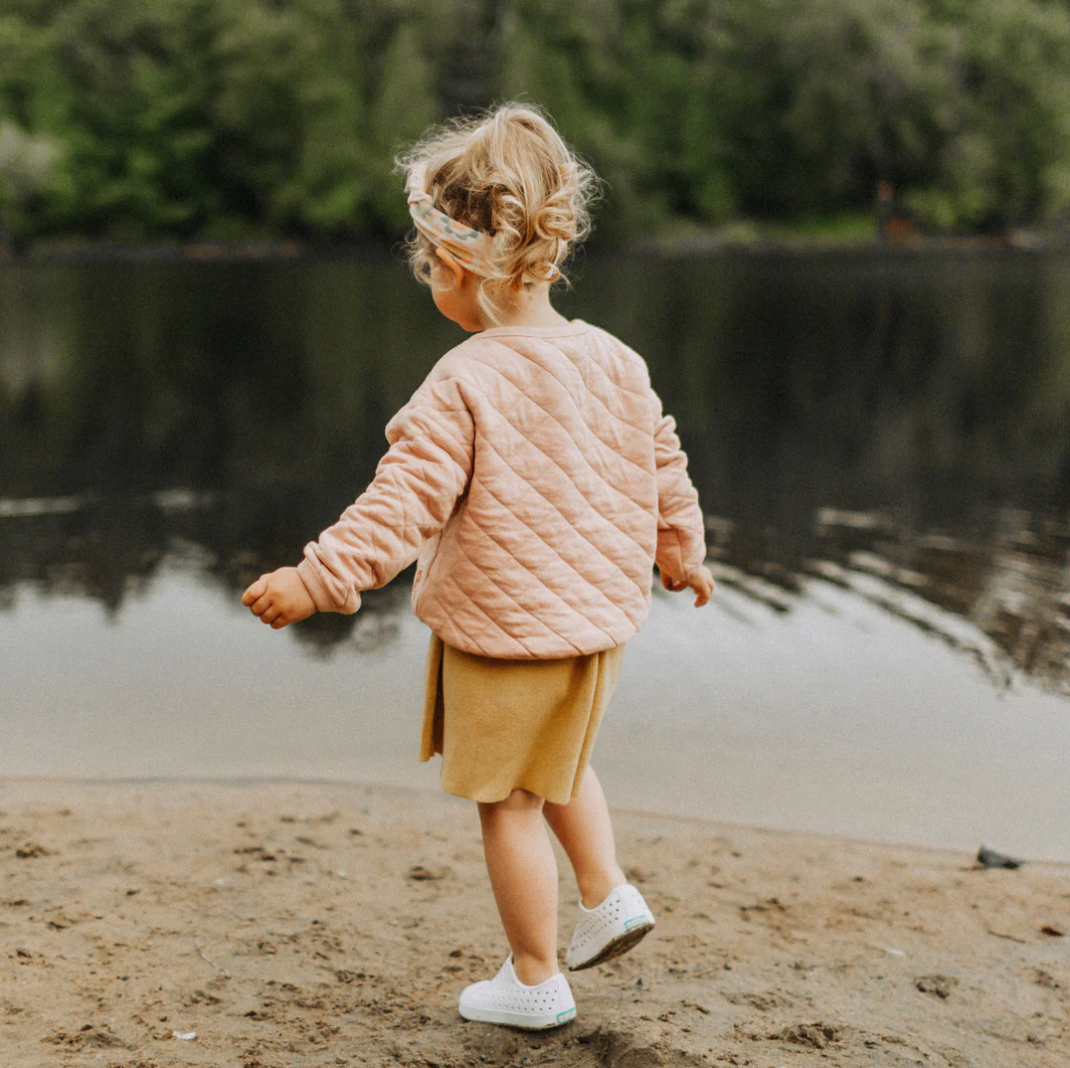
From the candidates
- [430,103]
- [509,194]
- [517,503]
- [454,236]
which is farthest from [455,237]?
[430,103]

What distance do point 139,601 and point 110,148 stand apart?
48924 millimetres

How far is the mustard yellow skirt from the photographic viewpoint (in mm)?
2252

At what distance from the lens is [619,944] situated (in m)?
2.35

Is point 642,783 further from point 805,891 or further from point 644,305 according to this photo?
point 644,305

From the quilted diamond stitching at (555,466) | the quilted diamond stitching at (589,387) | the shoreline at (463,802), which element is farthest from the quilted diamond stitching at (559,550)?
the shoreline at (463,802)

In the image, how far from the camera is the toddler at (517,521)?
217cm

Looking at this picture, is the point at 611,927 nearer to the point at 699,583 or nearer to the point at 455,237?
the point at 699,583

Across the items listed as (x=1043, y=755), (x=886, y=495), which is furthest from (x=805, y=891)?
(x=886, y=495)

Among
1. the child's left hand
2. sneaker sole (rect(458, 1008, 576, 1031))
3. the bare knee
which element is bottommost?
sneaker sole (rect(458, 1008, 576, 1031))

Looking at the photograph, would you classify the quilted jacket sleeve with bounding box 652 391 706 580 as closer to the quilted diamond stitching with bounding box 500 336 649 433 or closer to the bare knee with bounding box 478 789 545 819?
the quilted diamond stitching with bounding box 500 336 649 433

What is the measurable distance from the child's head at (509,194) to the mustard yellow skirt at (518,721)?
1.91 ft

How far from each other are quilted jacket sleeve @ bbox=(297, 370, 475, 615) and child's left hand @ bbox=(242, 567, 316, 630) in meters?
0.01

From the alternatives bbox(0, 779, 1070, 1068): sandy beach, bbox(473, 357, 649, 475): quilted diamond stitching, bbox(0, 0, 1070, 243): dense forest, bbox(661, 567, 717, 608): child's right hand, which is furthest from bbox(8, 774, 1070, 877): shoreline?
bbox(0, 0, 1070, 243): dense forest

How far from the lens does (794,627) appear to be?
5141mm
